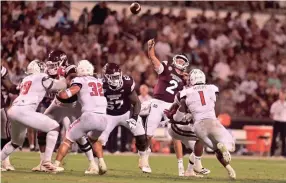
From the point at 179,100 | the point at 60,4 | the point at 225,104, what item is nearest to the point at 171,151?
the point at 225,104

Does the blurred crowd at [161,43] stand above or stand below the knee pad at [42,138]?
above

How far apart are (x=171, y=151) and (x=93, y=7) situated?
5.34 metres

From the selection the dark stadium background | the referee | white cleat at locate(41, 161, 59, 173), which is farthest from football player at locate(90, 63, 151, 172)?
the referee

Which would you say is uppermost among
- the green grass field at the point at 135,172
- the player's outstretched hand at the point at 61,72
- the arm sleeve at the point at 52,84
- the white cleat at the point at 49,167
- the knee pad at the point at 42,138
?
the player's outstretched hand at the point at 61,72

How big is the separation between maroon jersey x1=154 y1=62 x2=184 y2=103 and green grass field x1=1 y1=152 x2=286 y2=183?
143 centimetres

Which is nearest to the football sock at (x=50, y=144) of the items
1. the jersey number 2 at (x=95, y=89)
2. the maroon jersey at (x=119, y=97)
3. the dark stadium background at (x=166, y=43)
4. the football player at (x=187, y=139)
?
the jersey number 2 at (x=95, y=89)

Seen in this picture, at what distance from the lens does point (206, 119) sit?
49.8 feet

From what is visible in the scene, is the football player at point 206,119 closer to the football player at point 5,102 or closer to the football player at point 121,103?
the football player at point 121,103

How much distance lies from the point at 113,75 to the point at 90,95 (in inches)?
40.7

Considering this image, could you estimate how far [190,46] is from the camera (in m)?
28.2

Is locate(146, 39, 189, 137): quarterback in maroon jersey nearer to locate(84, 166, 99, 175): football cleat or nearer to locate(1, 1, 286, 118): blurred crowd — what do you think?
locate(84, 166, 99, 175): football cleat

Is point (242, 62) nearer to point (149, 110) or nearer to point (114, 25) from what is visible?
point (114, 25)

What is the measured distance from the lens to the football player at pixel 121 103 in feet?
52.8

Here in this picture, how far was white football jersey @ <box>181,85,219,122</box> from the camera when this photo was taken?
15.2 metres
